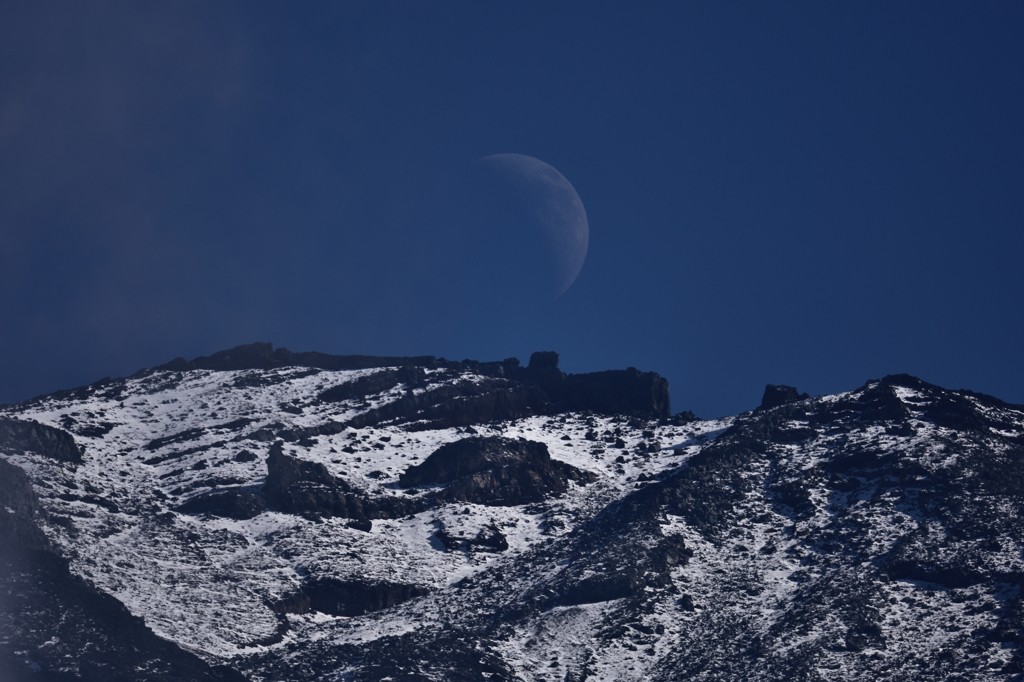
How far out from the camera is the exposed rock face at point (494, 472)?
126188mm

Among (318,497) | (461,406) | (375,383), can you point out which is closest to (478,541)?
(318,497)

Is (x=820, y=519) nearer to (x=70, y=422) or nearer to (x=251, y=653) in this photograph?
(x=251, y=653)

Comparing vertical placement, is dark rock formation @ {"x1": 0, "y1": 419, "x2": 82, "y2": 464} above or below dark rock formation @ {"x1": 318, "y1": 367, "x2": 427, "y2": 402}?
below

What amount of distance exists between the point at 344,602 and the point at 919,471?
5675 cm

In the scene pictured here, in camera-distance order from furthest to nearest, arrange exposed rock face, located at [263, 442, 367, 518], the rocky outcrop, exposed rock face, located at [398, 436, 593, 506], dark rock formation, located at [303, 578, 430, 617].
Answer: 1. exposed rock face, located at [398, 436, 593, 506]
2. exposed rock face, located at [263, 442, 367, 518]
3. the rocky outcrop
4. dark rock formation, located at [303, 578, 430, 617]

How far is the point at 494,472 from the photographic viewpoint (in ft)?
424

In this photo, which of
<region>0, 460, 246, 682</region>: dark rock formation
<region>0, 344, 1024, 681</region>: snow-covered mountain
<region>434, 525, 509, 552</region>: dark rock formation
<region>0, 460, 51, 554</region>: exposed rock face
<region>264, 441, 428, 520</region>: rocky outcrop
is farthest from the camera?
<region>264, 441, 428, 520</region>: rocky outcrop

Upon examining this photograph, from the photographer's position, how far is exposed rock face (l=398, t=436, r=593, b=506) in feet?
414

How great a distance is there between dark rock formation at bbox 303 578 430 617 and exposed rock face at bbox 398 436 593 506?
2070cm

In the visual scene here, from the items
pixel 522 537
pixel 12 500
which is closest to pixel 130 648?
pixel 12 500

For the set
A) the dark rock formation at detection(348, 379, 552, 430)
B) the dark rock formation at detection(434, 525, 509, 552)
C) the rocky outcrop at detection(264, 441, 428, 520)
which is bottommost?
the dark rock formation at detection(434, 525, 509, 552)

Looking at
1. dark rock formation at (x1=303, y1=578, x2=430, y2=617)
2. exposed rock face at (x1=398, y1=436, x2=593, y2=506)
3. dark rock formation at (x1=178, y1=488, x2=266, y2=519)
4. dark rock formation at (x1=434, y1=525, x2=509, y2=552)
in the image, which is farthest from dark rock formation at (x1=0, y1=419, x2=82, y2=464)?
dark rock formation at (x1=434, y1=525, x2=509, y2=552)

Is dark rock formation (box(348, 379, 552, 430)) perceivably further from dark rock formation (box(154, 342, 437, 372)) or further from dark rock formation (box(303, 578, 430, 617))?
dark rock formation (box(303, 578, 430, 617))

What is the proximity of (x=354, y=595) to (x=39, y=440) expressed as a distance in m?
44.1
